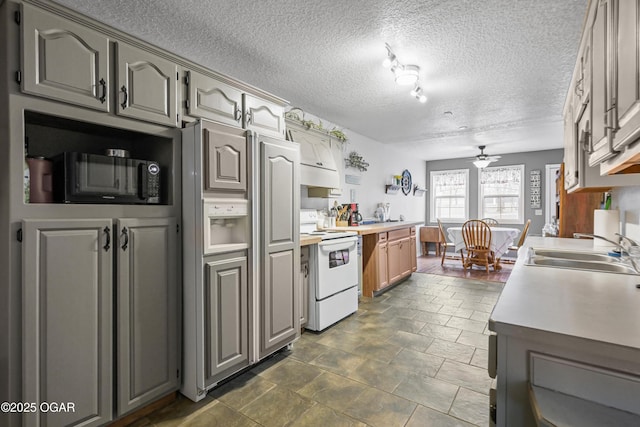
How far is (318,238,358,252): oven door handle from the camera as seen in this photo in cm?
306

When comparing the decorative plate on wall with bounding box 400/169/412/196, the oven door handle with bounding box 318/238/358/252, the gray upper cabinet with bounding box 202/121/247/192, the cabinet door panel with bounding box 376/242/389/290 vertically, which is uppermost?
the decorative plate on wall with bounding box 400/169/412/196

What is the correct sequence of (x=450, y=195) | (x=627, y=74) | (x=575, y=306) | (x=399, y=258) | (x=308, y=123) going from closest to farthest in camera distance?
(x=627, y=74)
(x=575, y=306)
(x=308, y=123)
(x=399, y=258)
(x=450, y=195)

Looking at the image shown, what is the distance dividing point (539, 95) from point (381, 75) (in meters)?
2.00

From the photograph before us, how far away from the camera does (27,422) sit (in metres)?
1.42

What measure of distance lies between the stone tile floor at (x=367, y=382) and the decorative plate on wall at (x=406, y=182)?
384 cm

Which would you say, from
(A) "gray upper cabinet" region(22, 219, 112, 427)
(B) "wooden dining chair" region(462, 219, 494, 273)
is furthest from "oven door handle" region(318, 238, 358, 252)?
(B) "wooden dining chair" region(462, 219, 494, 273)

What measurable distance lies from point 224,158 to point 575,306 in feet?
6.32

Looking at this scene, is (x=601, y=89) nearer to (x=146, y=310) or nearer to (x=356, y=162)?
(x=146, y=310)

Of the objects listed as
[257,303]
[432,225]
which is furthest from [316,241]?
[432,225]

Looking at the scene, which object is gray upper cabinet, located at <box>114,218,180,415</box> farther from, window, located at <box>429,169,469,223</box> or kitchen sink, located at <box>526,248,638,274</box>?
window, located at <box>429,169,469,223</box>

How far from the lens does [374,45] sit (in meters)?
2.42

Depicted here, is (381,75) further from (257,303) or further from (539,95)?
(257,303)

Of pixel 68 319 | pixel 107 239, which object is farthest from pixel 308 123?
pixel 68 319

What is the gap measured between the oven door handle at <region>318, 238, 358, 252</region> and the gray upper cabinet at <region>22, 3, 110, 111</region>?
79.9 inches
